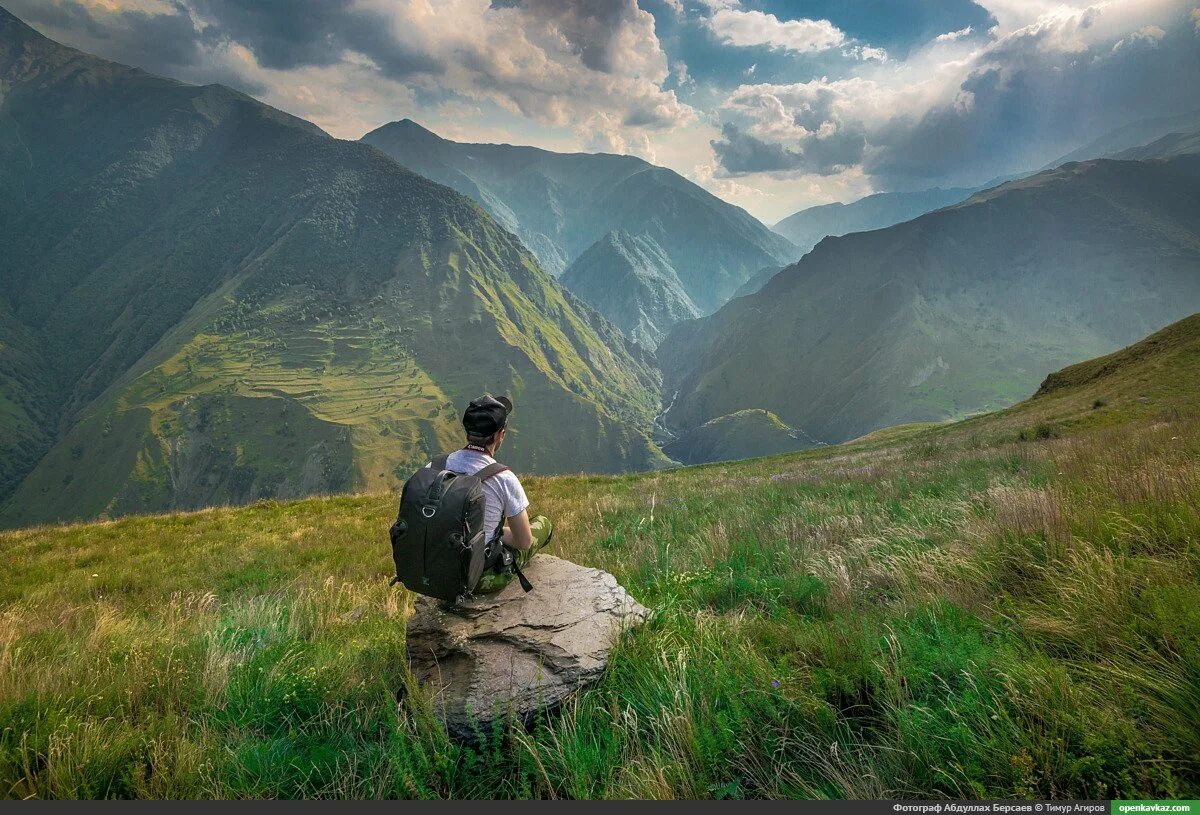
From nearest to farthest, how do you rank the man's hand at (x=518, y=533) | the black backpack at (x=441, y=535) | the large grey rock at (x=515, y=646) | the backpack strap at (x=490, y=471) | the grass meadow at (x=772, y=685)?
the grass meadow at (x=772, y=685) → the large grey rock at (x=515, y=646) → the black backpack at (x=441, y=535) → the backpack strap at (x=490, y=471) → the man's hand at (x=518, y=533)

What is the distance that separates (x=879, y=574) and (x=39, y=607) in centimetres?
1172

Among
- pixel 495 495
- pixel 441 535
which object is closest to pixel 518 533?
pixel 495 495

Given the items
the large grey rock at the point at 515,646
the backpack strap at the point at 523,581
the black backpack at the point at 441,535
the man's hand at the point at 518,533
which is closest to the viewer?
the large grey rock at the point at 515,646

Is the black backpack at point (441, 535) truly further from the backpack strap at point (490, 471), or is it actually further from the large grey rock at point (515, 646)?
the large grey rock at point (515, 646)

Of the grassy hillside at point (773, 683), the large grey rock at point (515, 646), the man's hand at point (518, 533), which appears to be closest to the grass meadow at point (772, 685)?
the grassy hillside at point (773, 683)

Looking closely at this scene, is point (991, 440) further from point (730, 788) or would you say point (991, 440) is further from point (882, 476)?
point (730, 788)

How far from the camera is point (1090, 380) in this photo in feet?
127

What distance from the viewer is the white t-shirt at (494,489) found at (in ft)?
15.1

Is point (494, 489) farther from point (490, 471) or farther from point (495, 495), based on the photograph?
point (490, 471)

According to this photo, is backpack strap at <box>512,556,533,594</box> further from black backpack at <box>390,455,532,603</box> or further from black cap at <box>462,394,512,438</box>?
black cap at <box>462,394,512,438</box>

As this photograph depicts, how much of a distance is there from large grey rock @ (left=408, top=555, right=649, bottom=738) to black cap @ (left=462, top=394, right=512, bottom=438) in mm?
1538

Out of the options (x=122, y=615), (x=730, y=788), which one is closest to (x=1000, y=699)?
(x=730, y=788)

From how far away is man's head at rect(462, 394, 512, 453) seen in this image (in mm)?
4738

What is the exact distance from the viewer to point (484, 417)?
4.79m
